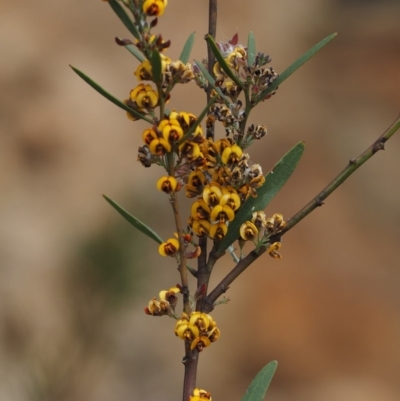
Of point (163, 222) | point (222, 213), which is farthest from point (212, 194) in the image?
point (163, 222)

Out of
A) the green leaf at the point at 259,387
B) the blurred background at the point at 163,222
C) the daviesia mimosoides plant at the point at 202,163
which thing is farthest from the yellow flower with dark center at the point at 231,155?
the blurred background at the point at 163,222

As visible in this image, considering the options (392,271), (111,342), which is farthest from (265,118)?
(111,342)

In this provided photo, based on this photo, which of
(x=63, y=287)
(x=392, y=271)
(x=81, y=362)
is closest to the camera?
(x=81, y=362)

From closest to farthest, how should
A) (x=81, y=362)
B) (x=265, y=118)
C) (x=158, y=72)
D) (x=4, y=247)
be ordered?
(x=158, y=72)
(x=81, y=362)
(x=4, y=247)
(x=265, y=118)

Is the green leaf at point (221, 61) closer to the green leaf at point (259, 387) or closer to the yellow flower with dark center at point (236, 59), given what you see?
the yellow flower with dark center at point (236, 59)

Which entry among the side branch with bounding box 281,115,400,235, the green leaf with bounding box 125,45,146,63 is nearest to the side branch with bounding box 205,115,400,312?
the side branch with bounding box 281,115,400,235

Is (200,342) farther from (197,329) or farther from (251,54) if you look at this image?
(251,54)

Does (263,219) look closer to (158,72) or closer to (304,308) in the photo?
(158,72)

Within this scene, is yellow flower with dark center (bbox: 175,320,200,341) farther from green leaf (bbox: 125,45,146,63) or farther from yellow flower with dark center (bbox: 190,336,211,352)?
green leaf (bbox: 125,45,146,63)
